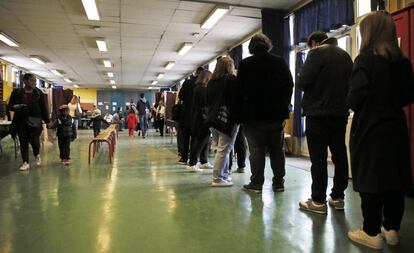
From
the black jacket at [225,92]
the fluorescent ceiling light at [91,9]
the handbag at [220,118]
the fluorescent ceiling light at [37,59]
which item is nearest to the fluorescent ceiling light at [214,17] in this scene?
the fluorescent ceiling light at [91,9]

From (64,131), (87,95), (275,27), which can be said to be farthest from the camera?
(87,95)

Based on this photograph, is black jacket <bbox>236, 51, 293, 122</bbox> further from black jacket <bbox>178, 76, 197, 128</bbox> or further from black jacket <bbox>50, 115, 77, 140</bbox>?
black jacket <bbox>50, 115, 77, 140</bbox>

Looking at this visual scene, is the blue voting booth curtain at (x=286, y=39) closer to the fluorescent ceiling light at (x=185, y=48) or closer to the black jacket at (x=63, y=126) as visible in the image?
the fluorescent ceiling light at (x=185, y=48)

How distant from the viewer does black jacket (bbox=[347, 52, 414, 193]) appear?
209 cm

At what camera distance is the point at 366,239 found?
7.25 ft

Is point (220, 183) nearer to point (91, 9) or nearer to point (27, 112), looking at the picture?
point (27, 112)

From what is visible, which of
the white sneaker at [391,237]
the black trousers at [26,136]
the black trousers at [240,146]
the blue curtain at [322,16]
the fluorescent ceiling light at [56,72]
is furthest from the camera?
the fluorescent ceiling light at [56,72]

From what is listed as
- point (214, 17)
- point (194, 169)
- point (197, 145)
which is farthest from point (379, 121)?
point (214, 17)

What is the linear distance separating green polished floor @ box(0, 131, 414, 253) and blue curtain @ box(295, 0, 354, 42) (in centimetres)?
275

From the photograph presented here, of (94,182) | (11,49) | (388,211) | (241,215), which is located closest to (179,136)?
(94,182)

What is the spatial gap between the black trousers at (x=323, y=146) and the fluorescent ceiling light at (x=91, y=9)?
17.0ft

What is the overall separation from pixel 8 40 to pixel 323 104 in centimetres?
996

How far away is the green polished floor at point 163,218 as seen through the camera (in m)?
2.26

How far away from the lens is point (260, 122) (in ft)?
11.4
